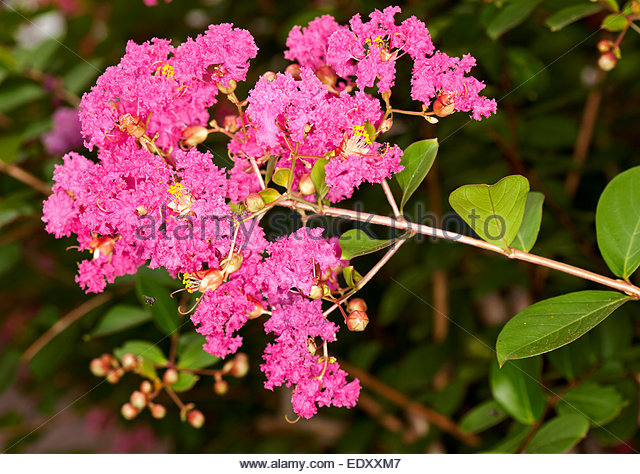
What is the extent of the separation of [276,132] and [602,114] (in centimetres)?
144

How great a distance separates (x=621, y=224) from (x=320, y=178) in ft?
1.36

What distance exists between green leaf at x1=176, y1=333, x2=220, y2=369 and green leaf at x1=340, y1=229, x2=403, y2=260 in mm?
388

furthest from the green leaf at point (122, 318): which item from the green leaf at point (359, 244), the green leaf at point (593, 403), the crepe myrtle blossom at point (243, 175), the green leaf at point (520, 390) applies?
the green leaf at point (593, 403)

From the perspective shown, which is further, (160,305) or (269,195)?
(160,305)

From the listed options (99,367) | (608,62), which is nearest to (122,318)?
(99,367)

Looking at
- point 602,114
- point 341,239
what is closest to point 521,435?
point 341,239

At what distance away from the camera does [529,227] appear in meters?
0.80

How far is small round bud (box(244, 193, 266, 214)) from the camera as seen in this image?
2.14 ft

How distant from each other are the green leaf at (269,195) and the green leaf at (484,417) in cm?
68

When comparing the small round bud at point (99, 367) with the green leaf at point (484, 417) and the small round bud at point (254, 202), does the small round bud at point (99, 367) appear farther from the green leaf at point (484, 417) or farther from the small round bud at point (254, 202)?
the green leaf at point (484, 417)

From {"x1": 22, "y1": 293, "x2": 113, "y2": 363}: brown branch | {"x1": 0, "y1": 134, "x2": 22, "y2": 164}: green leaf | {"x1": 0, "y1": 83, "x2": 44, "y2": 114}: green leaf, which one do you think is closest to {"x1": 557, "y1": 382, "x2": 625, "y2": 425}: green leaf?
{"x1": 22, "y1": 293, "x2": 113, "y2": 363}: brown branch

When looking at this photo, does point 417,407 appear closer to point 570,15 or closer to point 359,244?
point 359,244

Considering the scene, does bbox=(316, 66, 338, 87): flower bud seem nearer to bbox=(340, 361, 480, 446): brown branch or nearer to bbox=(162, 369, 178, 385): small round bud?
bbox=(162, 369, 178, 385): small round bud
